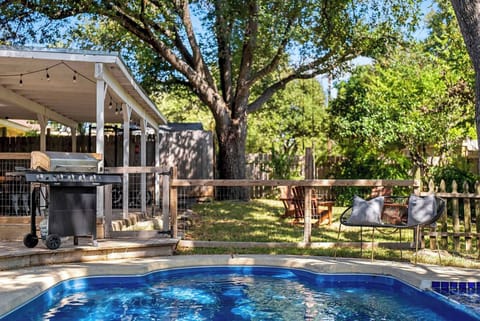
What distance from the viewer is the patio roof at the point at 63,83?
7.48m

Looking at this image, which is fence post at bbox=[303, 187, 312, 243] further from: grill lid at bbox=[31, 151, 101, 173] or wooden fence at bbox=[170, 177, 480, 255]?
grill lid at bbox=[31, 151, 101, 173]

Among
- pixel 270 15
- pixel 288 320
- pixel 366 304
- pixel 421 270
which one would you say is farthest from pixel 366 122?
pixel 288 320

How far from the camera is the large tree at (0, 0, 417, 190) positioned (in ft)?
45.1

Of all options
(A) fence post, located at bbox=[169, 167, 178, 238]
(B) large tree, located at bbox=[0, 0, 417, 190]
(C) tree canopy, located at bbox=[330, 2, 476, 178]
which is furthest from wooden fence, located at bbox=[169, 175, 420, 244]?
(C) tree canopy, located at bbox=[330, 2, 476, 178]

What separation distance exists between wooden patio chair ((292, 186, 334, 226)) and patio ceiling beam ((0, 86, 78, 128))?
6041mm

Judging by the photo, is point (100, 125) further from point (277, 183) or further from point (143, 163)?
point (143, 163)

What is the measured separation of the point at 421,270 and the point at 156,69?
41.7ft

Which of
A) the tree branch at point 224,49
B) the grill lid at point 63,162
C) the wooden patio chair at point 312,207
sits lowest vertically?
the wooden patio chair at point 312,207

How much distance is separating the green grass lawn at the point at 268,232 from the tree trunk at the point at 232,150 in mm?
1654

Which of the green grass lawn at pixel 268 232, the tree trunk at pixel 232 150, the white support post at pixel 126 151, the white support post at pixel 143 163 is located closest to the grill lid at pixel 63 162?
the green grass lawn at pixel 268 232

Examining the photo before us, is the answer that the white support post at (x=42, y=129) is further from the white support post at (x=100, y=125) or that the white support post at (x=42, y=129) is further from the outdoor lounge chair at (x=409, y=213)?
the outdoor lounge chair at (x=409, y=213)

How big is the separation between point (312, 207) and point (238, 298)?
18.3ft

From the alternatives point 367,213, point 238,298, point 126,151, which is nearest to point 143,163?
point 126,151

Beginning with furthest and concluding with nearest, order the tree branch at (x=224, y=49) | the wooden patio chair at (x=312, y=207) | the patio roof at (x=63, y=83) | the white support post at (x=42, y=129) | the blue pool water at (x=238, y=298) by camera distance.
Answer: the tree branch at (x=224, y=49) → the white support post at (x=42, y=129) → the wooden patio chair at (x=312, y=207) → the patio roof at (x=63, y=83) → the blue pool water at (x=238, y=298)
